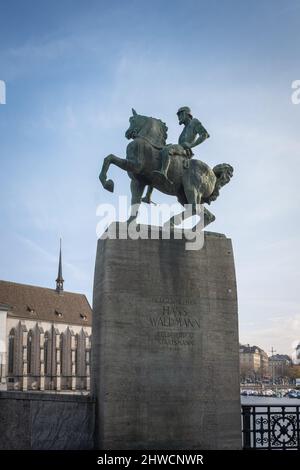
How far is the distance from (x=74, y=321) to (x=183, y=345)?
87126 mm

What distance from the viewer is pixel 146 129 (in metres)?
12.3

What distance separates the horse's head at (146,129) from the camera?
40.2 feet

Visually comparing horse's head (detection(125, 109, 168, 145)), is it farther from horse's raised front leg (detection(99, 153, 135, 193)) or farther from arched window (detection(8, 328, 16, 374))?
arched window (detection(8, 328, 16, 374))

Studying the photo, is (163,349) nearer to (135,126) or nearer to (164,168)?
(164,168)

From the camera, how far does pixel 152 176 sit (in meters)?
12.0

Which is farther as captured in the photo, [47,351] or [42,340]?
[47,351]

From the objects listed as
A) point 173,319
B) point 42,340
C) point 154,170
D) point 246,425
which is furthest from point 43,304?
point 173,319

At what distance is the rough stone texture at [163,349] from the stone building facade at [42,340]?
71549mm

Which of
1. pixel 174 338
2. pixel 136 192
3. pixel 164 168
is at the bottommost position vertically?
pixel 174 338

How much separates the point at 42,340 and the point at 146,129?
81.7 metres

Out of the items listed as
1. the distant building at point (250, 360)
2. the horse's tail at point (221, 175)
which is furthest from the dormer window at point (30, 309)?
the distant building at point (250, 360)

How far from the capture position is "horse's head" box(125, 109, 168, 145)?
12.3 metres

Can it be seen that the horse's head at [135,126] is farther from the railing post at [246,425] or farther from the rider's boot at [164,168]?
the railing post at [246,425]

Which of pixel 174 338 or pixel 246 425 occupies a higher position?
pixel 174 338
